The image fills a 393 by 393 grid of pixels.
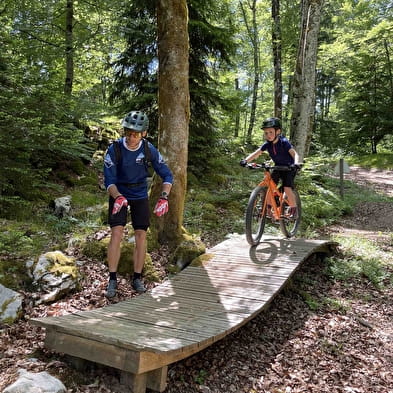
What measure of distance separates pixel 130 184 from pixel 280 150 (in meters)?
3.30

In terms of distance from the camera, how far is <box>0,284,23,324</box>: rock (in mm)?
4199

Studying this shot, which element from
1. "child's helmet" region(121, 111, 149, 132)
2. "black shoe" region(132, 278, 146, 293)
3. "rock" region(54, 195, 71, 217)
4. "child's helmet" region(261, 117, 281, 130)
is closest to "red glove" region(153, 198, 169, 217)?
"child's helmet" region(121, 111, 149, 132)

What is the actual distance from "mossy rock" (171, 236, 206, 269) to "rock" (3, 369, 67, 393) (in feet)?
11.1

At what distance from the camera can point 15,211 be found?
754cm

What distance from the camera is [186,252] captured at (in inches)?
260

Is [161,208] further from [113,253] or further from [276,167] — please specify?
[276,167]

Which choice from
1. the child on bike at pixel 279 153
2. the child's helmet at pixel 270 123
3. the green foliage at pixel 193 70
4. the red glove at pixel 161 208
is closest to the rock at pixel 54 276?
the red glove at pixel 161 208

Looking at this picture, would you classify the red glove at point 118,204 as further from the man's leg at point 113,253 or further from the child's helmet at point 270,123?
the child's helmet at point 270,123

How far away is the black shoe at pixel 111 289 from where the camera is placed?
5023 mm

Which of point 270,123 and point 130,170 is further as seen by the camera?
point 270,123

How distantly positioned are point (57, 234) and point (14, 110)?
229 cm

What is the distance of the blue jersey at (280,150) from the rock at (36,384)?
5272 millimetres

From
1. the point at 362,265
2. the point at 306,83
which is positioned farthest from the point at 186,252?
the point at 306,83

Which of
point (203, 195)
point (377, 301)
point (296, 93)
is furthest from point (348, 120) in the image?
point (377, 301)
